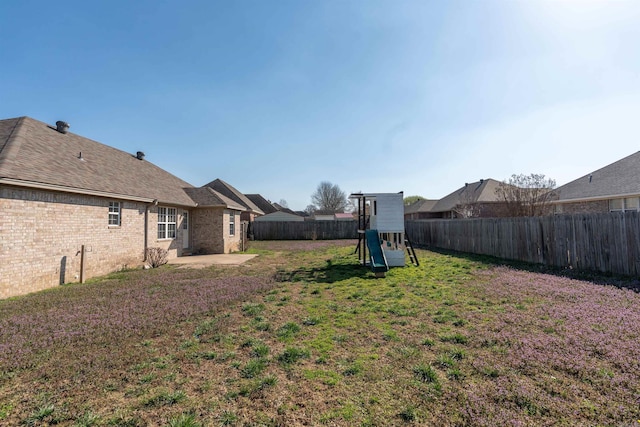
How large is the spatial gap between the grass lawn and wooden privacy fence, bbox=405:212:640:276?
1.97m

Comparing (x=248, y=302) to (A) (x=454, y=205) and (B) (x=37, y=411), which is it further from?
(A) (x=454, y=205)

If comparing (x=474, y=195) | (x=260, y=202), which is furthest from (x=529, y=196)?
(x=260, y=202)

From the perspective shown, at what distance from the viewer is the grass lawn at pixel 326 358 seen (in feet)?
8.77

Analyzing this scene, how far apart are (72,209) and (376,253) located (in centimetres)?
1018

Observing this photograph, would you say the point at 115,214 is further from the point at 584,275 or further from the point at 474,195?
the point at 474,195

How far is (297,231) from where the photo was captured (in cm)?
2883

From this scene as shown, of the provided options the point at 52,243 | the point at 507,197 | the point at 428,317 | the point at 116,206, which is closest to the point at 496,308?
the point at 428,317

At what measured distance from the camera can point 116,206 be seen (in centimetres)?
1102

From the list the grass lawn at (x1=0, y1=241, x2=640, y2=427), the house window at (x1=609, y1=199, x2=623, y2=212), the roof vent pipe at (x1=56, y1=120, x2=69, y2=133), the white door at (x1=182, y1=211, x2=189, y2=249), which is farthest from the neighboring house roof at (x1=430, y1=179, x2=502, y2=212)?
the roof vent pipe at (x1=56, y1=120, x2=69, y2=133)

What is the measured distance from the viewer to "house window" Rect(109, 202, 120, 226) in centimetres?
1073

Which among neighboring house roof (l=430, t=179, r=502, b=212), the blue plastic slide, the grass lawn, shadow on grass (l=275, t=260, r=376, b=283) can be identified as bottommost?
the grass lawn

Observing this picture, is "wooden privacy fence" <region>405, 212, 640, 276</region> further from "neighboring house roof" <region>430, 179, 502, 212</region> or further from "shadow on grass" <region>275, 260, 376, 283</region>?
"neighboring house roof" <region>430, 179, 502, 212</region>

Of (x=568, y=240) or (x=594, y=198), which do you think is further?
(x=594, y=198)

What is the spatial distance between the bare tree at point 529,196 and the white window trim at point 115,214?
66.9 feet
